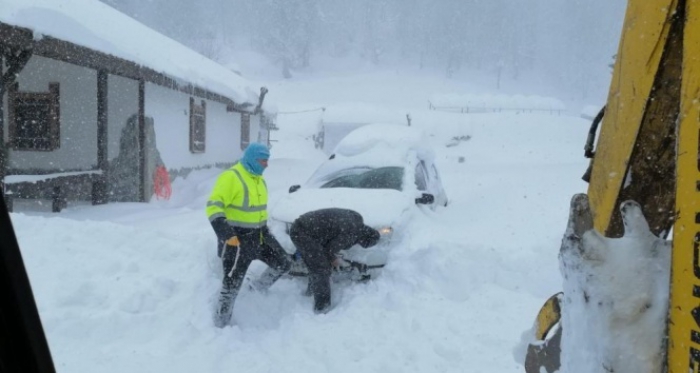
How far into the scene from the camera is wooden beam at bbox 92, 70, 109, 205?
1134 centimetres

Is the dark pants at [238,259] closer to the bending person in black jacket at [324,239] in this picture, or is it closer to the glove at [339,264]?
the bending person in black jacket at [324,239]

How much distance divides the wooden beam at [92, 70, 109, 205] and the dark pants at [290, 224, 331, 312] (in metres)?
7.94

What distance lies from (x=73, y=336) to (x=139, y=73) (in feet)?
27.2

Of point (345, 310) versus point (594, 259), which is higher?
point (594, 259)

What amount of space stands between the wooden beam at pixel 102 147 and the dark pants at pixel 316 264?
794 centimetres

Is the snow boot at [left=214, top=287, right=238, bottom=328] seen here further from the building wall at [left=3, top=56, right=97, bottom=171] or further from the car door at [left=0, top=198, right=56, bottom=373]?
the building wall at [left=3, top=56, right=97, bottom=171]

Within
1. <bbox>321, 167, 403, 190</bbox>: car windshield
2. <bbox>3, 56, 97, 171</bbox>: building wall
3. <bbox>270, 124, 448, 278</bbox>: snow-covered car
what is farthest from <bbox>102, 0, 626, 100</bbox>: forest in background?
<bbox>321, 167, 403, 190</bbox>: car windshield

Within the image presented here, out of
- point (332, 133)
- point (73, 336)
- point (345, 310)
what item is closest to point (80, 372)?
point (73, 336)

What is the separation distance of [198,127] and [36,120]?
18.4 ft

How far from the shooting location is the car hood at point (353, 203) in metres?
5.94

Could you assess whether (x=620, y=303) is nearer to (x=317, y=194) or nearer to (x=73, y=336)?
(x=73, y=336)

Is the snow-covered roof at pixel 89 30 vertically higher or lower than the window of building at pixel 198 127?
higher

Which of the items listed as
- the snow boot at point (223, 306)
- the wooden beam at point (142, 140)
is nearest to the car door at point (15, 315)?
the snow boot at point (223, 306)

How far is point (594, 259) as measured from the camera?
1326mm
